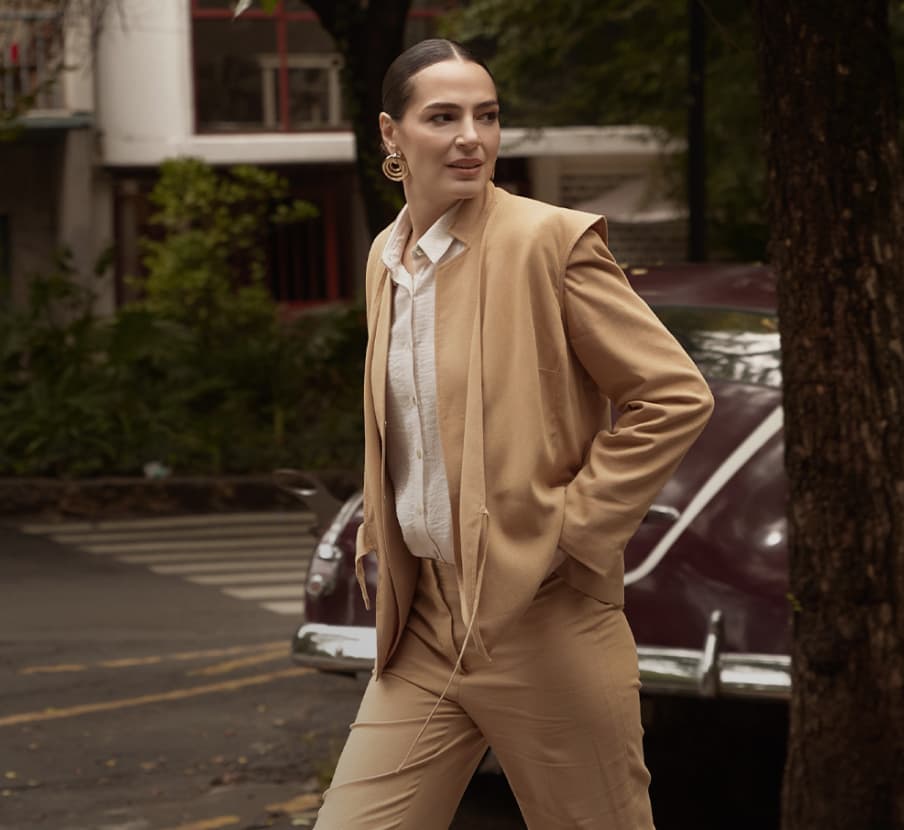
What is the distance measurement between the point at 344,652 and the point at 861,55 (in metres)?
2.40

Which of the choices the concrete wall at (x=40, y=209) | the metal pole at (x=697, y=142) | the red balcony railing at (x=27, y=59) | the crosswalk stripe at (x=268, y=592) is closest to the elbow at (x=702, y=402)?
the crosswalk stripe at (x=268, y=592)

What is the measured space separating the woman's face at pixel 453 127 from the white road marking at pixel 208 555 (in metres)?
9.55

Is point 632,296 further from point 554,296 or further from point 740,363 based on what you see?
point 740,363

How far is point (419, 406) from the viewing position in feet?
10.7

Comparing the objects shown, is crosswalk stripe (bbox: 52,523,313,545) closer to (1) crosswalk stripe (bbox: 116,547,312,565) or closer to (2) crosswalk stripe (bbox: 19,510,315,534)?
(2) crosswalk stripe (bbox: 19,510,315,534)

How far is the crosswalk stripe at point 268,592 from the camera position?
36.3 ft

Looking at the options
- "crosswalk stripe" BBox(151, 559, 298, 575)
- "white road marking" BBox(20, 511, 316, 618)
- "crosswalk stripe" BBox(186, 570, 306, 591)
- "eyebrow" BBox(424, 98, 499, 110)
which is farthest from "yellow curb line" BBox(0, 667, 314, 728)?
"eyebrow" BBox(424, 98, 499, 110)

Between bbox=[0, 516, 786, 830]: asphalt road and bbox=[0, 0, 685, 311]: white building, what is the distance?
1459 cm

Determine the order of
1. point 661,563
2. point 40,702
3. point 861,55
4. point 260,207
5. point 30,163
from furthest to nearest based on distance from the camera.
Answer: point 30,163 → point 260,207 → point 40,702 → point 661,563 → point 861,55

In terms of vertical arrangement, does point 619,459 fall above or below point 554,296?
below

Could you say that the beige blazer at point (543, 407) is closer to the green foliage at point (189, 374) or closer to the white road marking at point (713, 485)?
the white road marking at point (713, 485)

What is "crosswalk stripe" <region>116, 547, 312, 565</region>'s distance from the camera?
1266 centimetres

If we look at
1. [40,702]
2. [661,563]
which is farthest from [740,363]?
[40,702]

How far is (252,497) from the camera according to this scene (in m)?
15.7
